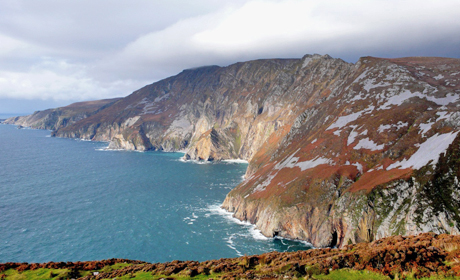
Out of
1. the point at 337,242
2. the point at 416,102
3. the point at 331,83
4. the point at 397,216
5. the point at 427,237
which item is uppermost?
the point at 331,83

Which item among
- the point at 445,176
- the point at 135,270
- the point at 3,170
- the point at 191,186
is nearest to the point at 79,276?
the point at 135,270

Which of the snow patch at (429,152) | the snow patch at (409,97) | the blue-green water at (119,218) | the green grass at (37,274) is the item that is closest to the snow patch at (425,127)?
the snow patch at (429,152)

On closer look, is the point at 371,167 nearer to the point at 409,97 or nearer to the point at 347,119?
the point at 347,119

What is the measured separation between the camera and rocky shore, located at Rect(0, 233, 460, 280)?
21.1 m

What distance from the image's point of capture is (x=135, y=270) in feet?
105

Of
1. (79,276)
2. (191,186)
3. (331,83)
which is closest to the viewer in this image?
(79,276)

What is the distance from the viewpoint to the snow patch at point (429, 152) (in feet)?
197

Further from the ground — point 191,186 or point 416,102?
point 416,102

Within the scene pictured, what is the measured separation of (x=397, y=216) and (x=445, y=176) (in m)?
13.3

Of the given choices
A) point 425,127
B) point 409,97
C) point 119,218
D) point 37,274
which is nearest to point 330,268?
point 37,274

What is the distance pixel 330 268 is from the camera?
→ 2419 cm

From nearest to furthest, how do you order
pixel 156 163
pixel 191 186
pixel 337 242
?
pixel 337 242, pixel 191 186, pixel 156 163

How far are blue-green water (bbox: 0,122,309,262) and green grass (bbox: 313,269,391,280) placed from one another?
100ft

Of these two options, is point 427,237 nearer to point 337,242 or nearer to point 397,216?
point 397,216
